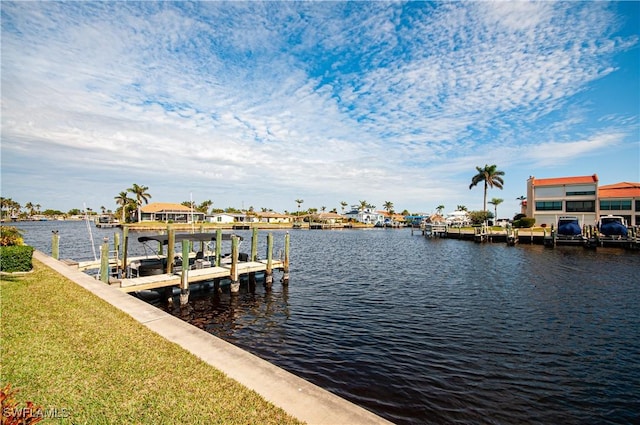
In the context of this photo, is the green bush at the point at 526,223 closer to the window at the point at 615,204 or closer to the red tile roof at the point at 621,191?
the window at the point at 615,204

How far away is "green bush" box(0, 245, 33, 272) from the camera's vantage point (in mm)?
14949

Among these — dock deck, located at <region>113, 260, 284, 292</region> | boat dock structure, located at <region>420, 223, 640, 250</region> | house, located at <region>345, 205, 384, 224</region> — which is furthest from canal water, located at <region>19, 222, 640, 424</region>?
house, located at <region>345, 205, 384, 224</region>

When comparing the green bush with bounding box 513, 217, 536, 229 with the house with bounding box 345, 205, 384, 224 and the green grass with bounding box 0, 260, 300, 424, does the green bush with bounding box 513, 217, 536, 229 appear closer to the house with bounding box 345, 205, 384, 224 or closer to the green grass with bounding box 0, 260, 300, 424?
the green grass with bounding box 0, 260, 300, 424

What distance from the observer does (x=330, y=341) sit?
12.5m

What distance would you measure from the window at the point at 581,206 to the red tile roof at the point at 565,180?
382 cm

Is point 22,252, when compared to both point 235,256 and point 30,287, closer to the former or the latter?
point 30,287

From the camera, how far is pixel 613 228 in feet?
153

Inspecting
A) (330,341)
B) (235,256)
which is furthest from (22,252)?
(330,341)

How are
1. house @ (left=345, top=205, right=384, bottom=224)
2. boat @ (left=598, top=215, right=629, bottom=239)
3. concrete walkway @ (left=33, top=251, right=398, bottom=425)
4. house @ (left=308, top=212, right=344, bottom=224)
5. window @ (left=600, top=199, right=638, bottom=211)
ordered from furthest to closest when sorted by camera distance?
house @ (left=345, top=205, right=384, bottom=224), house @ (left=308, top=212, right=344, bottom=224), window @ (left=600, top=199, right=638, bottom=211), boat @ (left=598, top=215, right=629, bottom=239), concrete walkway @ (left=33, top=251, right=398, bottom=425)

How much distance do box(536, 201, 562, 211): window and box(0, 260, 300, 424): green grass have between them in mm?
76222

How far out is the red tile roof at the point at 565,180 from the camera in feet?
203

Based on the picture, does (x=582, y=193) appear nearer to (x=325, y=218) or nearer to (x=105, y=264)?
(x=105, y=264)

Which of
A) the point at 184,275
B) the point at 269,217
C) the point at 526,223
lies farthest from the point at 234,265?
the point at 269,217

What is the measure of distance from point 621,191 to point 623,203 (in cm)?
254
